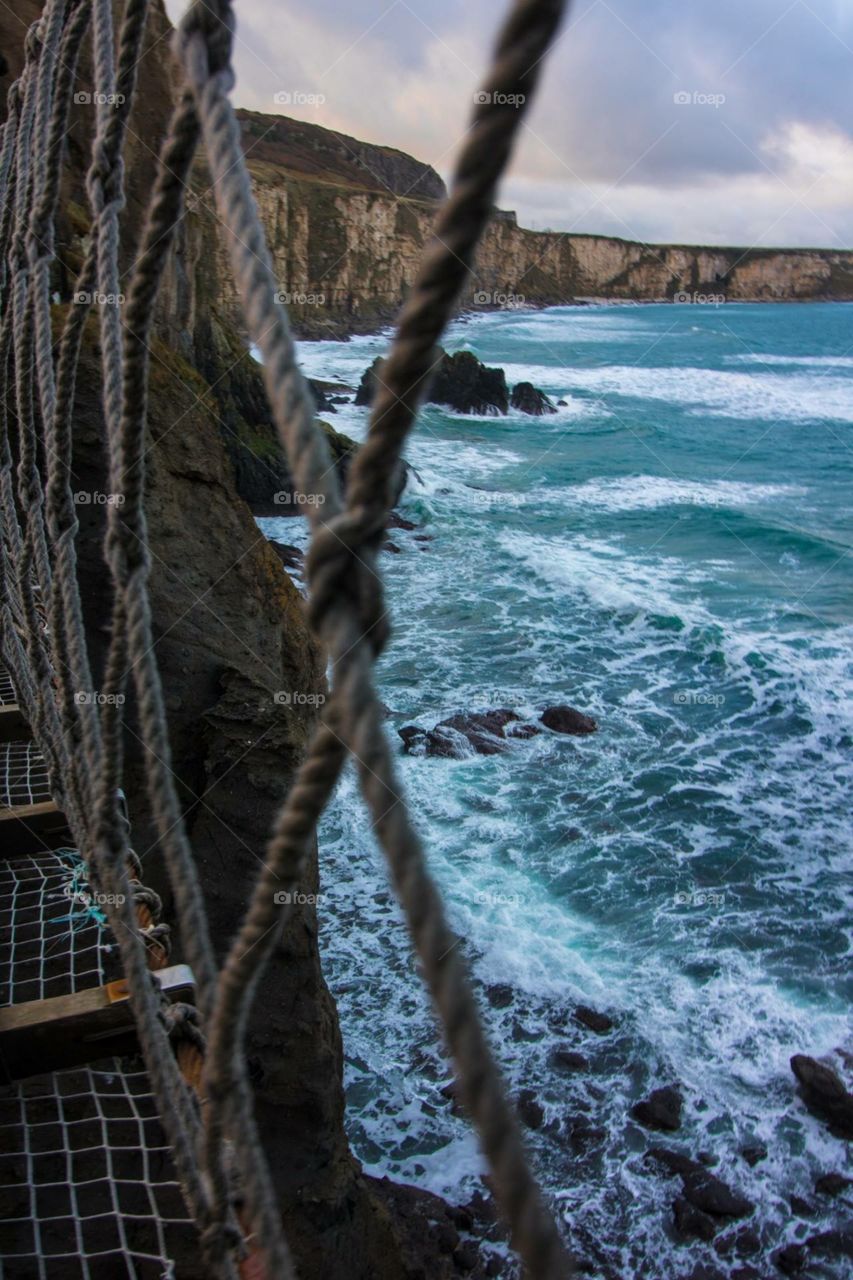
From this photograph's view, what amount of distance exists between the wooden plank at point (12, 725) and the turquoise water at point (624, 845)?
3.52 meters

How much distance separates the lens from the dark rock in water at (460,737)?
9859 mm

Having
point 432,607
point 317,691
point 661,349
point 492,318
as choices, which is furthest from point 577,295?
point 317,691

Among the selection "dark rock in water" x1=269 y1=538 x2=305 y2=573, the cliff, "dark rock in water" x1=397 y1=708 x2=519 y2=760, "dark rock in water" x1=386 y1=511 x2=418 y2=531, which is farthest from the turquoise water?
the cliff

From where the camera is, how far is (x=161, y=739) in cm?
147

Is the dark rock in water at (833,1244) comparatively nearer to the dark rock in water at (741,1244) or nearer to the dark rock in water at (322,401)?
the dark rock in water at (741,1244)

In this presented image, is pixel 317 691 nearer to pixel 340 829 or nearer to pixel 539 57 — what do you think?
pixel 340 829

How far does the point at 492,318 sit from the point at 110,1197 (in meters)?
79.1

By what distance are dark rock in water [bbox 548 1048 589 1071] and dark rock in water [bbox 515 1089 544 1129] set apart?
11.9 inches

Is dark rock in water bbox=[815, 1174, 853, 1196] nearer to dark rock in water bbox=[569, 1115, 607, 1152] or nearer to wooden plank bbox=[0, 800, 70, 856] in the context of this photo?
dark rock in water bbox=[569, 1115, 607, 1152]

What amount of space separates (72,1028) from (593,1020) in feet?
16.5

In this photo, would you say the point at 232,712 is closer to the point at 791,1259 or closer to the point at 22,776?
the point at 22,776

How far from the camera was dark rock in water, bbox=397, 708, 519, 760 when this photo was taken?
32.3 ft

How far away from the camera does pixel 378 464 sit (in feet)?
2.55

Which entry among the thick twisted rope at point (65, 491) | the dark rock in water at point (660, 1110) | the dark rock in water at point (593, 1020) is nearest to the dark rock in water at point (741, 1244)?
the dark rock in water at point (660, 1110)
